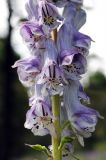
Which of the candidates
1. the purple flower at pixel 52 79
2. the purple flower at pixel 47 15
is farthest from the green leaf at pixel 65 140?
the purple flower at pixel 47 15

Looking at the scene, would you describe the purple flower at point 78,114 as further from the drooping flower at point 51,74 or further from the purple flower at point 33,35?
the purple flower at point 33,35

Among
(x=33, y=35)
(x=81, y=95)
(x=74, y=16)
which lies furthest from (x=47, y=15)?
(x=81, y=95)

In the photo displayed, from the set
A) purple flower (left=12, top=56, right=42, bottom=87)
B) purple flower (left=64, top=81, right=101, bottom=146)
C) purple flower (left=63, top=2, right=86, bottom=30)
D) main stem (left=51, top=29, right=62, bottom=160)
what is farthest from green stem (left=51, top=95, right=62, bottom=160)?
purple flower (left=63, top=2, right=86, bottom=30)

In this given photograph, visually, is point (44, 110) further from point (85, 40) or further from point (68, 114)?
point (85, 40)

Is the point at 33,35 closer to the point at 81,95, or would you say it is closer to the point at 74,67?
the point at 74,67

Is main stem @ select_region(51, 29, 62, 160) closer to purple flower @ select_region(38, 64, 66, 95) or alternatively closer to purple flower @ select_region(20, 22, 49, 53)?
purple flower @ select_region(38, 64, 66, 95)

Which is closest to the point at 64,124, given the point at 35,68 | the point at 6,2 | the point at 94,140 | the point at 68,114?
the point at 68,114
